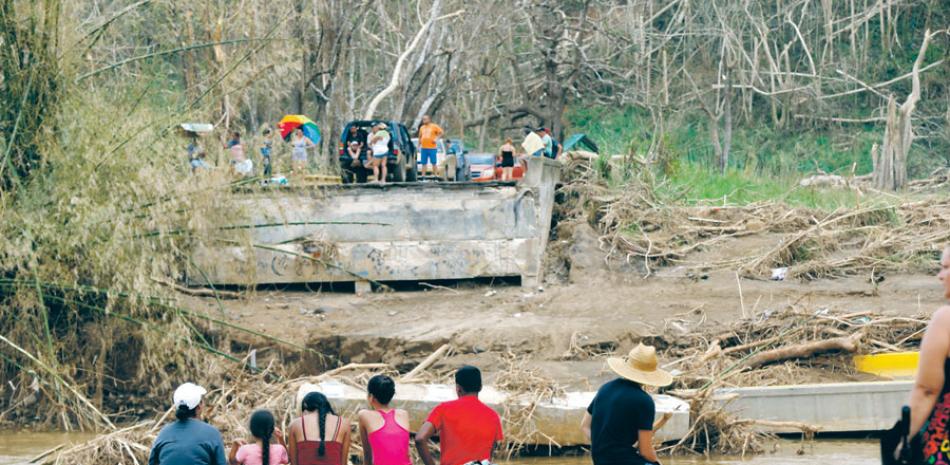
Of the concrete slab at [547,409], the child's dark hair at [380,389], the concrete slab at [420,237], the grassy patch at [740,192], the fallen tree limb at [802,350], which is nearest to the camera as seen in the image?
the child's dark hair at [380,389]

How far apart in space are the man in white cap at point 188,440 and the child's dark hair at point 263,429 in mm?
293

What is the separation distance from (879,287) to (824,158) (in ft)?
60.3

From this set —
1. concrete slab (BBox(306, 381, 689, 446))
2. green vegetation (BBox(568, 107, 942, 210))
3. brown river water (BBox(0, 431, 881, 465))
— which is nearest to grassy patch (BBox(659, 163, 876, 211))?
green vegetation (BBox(568, 107, 942, 210))

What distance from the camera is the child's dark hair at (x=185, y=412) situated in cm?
677

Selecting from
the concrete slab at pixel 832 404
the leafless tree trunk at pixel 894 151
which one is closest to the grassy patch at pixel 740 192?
the leafless tree trunk at pixel 894 151

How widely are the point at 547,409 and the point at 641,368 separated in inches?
252

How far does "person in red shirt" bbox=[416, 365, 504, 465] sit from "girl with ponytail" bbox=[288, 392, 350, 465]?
52cm

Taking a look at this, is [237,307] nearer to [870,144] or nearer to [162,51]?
[162,51]

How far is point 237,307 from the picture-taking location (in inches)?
750

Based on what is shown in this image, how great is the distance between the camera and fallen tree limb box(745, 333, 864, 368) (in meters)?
15.6

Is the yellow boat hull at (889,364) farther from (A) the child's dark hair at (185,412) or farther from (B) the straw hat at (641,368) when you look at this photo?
(A) the child's dark hair at (185,412)

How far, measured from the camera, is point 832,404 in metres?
14.4

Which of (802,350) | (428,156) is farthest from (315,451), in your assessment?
(428,156)

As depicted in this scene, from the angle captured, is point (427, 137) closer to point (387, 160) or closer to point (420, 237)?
point (387, 160)
